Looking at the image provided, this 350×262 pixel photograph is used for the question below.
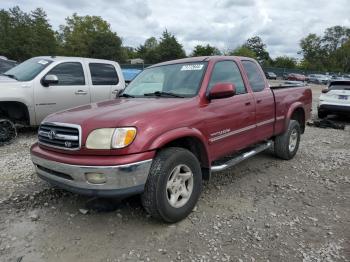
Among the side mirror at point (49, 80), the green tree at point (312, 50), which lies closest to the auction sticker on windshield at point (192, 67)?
the side mirror at point (49, 80)

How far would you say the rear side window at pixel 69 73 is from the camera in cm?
753

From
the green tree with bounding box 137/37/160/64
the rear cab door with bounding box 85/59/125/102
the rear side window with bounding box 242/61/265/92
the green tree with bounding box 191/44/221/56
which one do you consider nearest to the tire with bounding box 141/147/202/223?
the rear side window with bounding box 242/61/265/92

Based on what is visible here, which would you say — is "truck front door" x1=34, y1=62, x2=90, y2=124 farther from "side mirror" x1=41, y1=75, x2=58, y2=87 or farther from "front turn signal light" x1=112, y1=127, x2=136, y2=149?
"front turn signal light" x1=112, y1=127, x2=136, y2=149

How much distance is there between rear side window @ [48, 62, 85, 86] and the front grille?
4.10m

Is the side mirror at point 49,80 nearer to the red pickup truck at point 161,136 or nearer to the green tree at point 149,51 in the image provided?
the red pickup truck at point 161,136

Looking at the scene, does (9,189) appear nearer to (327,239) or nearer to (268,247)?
(268,247)

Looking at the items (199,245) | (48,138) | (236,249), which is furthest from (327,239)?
(48,138)

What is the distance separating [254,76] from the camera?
17.7ft

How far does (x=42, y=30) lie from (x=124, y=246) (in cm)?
5941

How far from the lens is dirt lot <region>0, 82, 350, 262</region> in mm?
3145

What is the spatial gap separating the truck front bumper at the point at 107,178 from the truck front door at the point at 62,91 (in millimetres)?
4336

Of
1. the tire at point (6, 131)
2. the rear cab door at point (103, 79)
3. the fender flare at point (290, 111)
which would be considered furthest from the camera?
the rear cab door at point (103, 79)

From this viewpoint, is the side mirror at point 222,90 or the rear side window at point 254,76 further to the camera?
the rear side window at point 254,76

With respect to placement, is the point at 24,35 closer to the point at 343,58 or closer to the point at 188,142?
the point at 188,142
